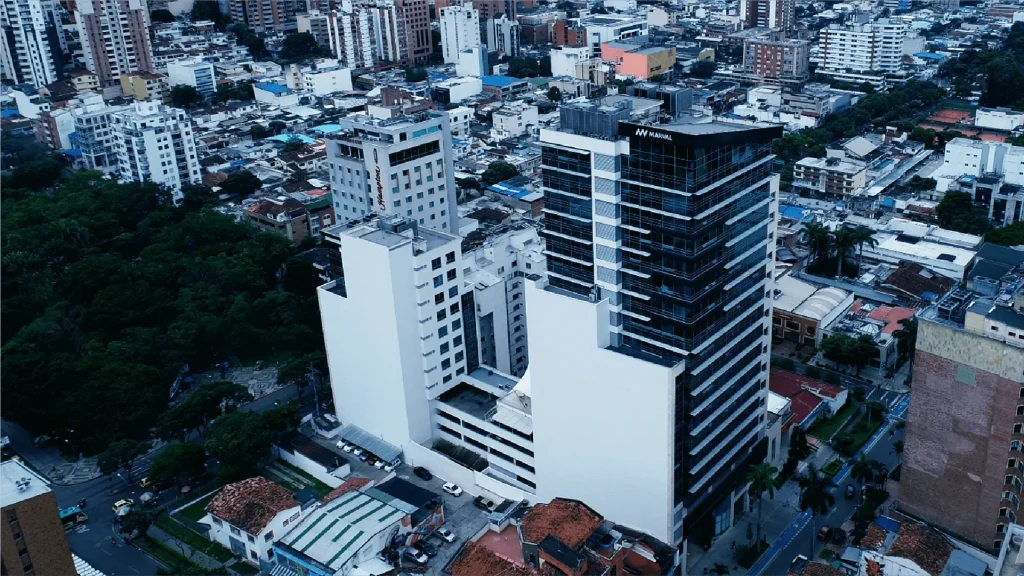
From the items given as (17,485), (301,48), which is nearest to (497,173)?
(17,485)

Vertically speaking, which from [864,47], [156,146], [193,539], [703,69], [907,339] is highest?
[156,146]

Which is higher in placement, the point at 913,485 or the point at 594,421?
the point at 594,421

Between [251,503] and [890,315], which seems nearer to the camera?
[251,503]

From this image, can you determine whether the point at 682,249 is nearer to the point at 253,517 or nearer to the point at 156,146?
the point at 253,517

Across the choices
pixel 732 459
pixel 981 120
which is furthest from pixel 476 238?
pixel 981 120

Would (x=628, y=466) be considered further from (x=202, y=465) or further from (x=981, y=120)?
(x=981, y=120)
